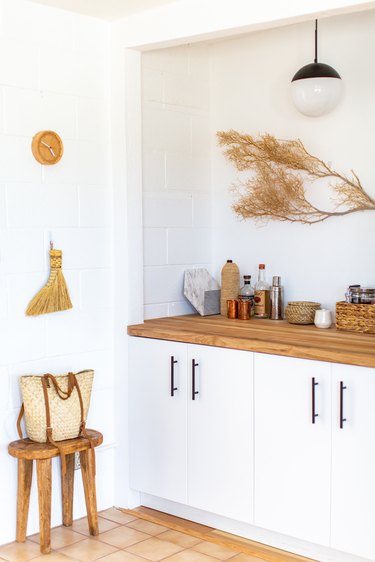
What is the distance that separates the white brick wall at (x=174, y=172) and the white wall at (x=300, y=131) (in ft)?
0.25

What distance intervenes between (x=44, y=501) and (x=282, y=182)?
1.80 metres

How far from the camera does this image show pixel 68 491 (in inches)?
136

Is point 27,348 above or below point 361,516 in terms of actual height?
above

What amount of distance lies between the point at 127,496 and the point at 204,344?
891 millimetres

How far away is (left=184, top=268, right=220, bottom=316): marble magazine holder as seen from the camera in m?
3.95

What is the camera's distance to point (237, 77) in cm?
400

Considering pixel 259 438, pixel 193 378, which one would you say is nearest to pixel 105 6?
pixel 193 378

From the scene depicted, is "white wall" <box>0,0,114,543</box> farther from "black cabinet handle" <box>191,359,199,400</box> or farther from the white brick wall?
"black cabinet handle" <box>191,359,199,400</box>

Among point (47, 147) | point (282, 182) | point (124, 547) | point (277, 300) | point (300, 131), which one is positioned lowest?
point (124, 547)

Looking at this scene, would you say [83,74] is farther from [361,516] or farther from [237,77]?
[361,516]

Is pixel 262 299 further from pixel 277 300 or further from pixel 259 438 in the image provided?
pixel 259 438

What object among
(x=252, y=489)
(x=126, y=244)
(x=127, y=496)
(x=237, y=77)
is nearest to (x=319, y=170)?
(x=237, y=77)

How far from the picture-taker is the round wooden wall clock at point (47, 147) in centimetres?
331

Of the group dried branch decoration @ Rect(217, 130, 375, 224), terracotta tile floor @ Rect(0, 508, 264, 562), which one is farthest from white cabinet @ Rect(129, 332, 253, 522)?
dried branch decoration @ Rect(217, 130, 375, 224)
